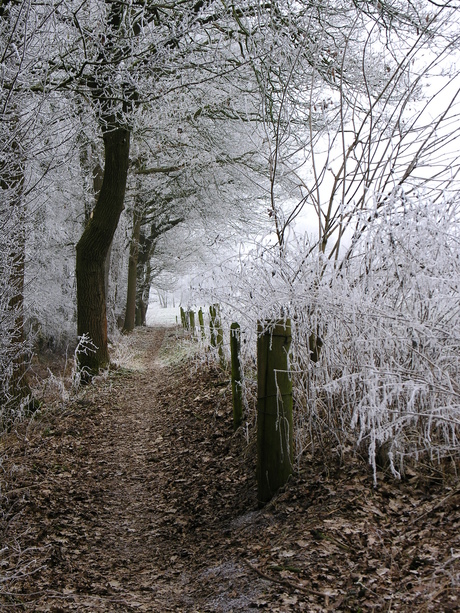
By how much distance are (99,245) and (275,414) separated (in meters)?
6.71

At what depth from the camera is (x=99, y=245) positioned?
32.0 ft

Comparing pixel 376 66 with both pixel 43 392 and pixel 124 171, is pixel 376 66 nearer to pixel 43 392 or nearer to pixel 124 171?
pixel 124 171

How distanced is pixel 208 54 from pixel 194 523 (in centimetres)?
600

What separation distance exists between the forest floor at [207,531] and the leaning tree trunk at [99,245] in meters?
3.54

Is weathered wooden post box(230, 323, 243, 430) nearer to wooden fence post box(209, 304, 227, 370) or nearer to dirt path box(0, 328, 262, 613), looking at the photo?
dirt path box(0, 328, 262, 613)

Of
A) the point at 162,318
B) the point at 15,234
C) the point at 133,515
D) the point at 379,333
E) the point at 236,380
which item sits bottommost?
the point at 133,515

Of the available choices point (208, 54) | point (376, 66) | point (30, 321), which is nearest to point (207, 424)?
point (376, 66)

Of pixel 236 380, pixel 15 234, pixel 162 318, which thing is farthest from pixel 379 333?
pixel 162 318

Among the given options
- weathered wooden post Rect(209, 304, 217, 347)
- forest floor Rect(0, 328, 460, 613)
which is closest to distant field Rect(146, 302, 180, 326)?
weathered wooden post Rect(209, 304, 217, 347)

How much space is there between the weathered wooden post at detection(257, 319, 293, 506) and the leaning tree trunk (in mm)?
6136

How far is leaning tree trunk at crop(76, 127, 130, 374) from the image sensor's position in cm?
945

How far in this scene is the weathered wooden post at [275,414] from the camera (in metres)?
3.88

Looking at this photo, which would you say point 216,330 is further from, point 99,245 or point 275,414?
point 275,414

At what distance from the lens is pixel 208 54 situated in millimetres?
7324
